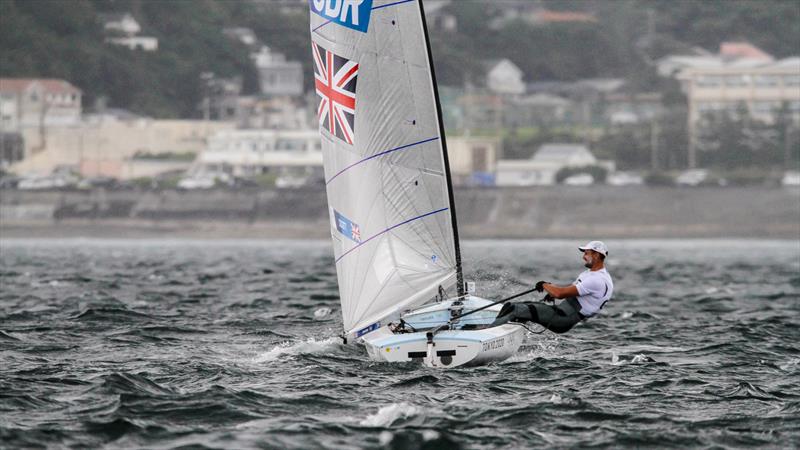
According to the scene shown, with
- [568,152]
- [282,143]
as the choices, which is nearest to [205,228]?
[282,143]

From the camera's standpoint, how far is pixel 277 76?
441ft

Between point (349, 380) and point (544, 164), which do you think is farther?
point (544, 164)

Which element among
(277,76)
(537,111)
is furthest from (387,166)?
(277,76)

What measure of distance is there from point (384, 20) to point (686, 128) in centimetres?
9842

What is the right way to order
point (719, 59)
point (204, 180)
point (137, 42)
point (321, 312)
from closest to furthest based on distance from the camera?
1. point (321, 312)
2. point (204, 180)
3. point (137, 42)
4. point (719, 59)

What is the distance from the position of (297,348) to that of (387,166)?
10.9 feet

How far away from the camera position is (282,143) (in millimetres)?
115312

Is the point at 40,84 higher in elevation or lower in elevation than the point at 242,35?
lower

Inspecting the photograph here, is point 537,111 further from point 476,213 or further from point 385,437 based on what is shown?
point 385,437

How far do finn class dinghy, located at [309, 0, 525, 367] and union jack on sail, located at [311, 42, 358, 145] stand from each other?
0.05 feet

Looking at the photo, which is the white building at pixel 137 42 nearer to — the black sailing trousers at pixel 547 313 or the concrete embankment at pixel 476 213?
the concrete embankment at pixel 476 213

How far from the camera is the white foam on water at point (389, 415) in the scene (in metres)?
14.9

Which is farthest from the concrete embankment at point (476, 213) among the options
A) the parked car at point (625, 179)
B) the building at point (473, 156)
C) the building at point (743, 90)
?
the building at point (743, 90)

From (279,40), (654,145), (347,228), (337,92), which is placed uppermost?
(279,40)
